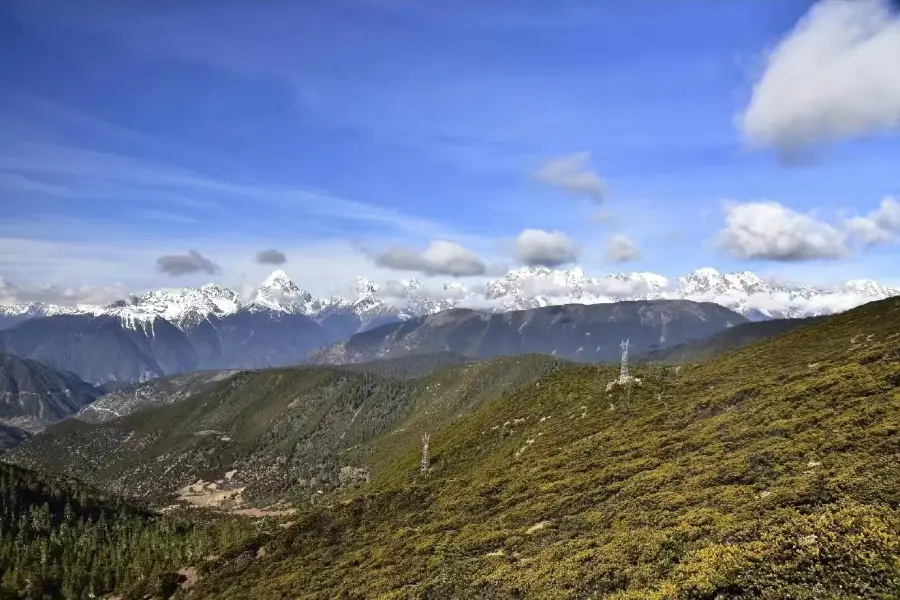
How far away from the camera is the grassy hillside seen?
28.8 m

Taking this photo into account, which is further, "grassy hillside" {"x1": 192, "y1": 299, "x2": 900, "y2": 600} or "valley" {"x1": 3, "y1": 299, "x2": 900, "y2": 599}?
"valley" {"x1": 3, "y1": 299, "x2": 900, "y2": 599}

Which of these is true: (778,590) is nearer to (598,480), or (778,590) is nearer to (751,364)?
(598,480)

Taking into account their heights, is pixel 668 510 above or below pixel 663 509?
above

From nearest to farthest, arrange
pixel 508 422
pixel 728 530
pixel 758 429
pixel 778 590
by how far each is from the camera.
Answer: pixel 778 590
pixel 728 530
pixel 758 429
pixel 508 422

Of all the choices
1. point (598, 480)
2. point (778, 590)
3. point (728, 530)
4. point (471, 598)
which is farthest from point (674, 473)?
point (778, 590)

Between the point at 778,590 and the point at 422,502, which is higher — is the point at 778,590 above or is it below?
above

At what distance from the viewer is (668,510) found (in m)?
43.1

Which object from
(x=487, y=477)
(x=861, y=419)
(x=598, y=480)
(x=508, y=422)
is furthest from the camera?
(x=508, y=422)

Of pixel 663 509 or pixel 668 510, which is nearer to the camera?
pixel 668 510

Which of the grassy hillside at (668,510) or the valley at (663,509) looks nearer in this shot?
the grassy hillside at (668,510)

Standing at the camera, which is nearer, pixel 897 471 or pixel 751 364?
pixel 897 471

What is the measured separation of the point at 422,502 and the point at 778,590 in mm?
78343

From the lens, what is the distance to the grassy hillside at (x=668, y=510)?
28.8 m

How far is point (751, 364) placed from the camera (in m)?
116
